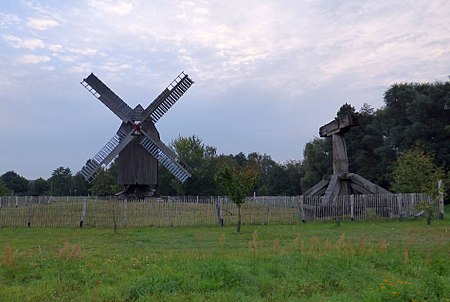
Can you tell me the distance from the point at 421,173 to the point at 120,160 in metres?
19.8

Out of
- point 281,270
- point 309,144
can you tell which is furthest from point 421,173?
point 309,144

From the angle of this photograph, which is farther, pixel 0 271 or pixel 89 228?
pixel 89 228

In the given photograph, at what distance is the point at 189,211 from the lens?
71.6 ft

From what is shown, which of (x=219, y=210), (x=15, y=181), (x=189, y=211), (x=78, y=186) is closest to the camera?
(x=189, y=211)

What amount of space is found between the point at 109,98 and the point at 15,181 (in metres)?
68.0

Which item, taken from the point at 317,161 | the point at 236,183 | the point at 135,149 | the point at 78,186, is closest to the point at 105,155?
the point at 135,149

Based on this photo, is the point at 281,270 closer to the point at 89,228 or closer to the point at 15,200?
the point at 89,228

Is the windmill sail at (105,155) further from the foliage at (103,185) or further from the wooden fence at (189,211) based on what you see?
the foliage at (103,185)

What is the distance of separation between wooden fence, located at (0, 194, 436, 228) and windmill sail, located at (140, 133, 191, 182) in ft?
35.7

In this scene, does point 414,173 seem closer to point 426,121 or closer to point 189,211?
point 189,211

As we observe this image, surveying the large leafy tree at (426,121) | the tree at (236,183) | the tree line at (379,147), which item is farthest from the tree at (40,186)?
the tree at (236,183)

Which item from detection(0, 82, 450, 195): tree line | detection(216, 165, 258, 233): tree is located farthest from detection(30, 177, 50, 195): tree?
detection(216, 165, 258, 233): tree

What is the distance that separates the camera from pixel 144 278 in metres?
8.09

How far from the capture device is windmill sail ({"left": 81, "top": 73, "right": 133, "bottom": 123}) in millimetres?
35188
